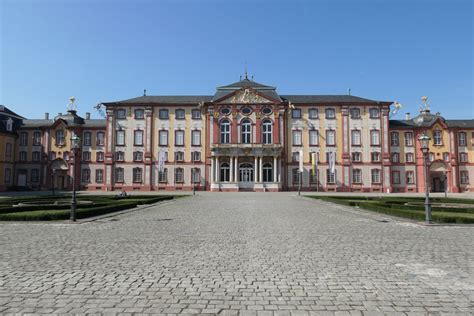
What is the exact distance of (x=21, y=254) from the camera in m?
7.89

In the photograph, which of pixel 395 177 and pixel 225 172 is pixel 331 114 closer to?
pixel 395 177

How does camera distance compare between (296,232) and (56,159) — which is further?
(56,159)

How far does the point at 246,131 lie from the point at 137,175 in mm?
18342

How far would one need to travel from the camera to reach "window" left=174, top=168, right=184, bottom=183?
54594 millimetres

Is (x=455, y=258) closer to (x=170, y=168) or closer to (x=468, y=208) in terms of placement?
(x=468, y=208)

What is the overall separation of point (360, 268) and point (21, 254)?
732cm

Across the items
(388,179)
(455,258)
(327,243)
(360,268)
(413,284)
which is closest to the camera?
(413,284)

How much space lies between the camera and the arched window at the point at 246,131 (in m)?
54.7

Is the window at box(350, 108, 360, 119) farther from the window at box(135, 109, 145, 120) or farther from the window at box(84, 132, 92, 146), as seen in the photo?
the window at box(84, 132, 92, 146)

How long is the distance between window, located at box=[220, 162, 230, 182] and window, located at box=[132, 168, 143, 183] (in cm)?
1267

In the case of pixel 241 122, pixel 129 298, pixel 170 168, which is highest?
pixel 241 122

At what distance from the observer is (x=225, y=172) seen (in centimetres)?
5431

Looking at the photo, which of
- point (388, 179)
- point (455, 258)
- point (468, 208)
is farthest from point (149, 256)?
point (388, 179)

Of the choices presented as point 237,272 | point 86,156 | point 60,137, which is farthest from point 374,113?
point 237,272
